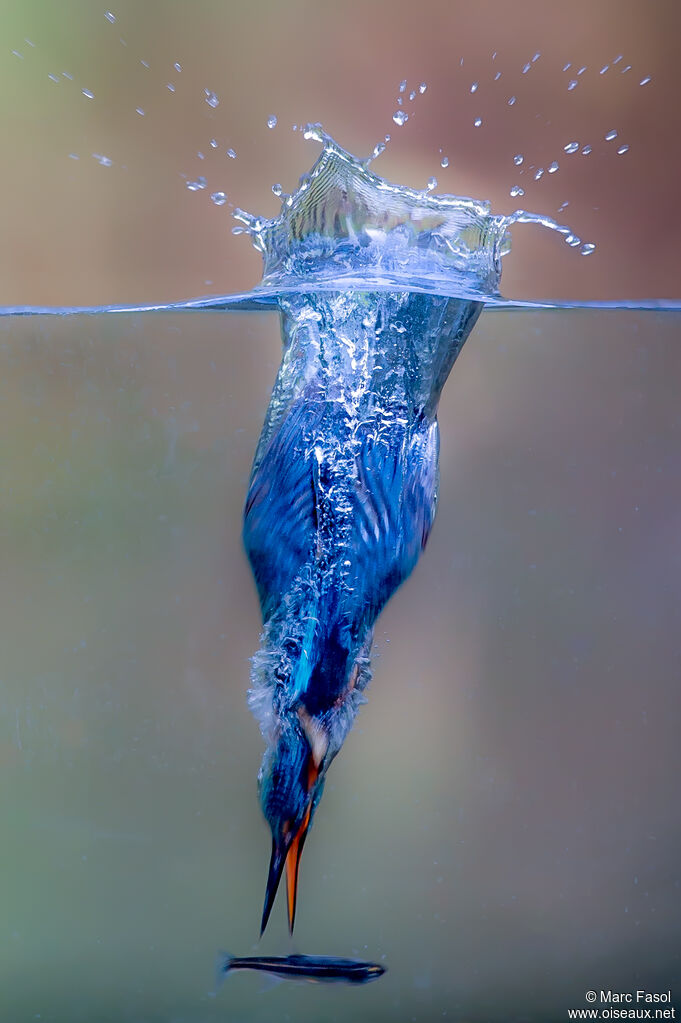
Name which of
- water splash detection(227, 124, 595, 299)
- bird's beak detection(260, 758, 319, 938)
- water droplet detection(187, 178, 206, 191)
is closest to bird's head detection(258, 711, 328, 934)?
bird's beak detection(260, 758, 319, 938)

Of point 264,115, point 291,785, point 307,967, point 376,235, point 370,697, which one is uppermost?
point 264,115

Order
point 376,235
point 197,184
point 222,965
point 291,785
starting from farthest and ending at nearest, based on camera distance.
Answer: point 197,184 < point 222,965 < point 376,235 < point 291,785

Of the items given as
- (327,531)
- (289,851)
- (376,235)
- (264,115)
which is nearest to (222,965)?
(289,851)

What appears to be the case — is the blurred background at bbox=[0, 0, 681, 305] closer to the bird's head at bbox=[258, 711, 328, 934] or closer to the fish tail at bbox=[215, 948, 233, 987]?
the bird's head at bbox=[258, 711, 328, 934]

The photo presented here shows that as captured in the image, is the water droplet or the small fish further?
the water droplet

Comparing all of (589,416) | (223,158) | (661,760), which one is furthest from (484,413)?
(223,158)

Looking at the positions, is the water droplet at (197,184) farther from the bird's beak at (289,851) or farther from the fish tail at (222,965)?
the fish tail at (222,965)

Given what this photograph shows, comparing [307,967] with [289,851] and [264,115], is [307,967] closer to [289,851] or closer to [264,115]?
[289,851]
